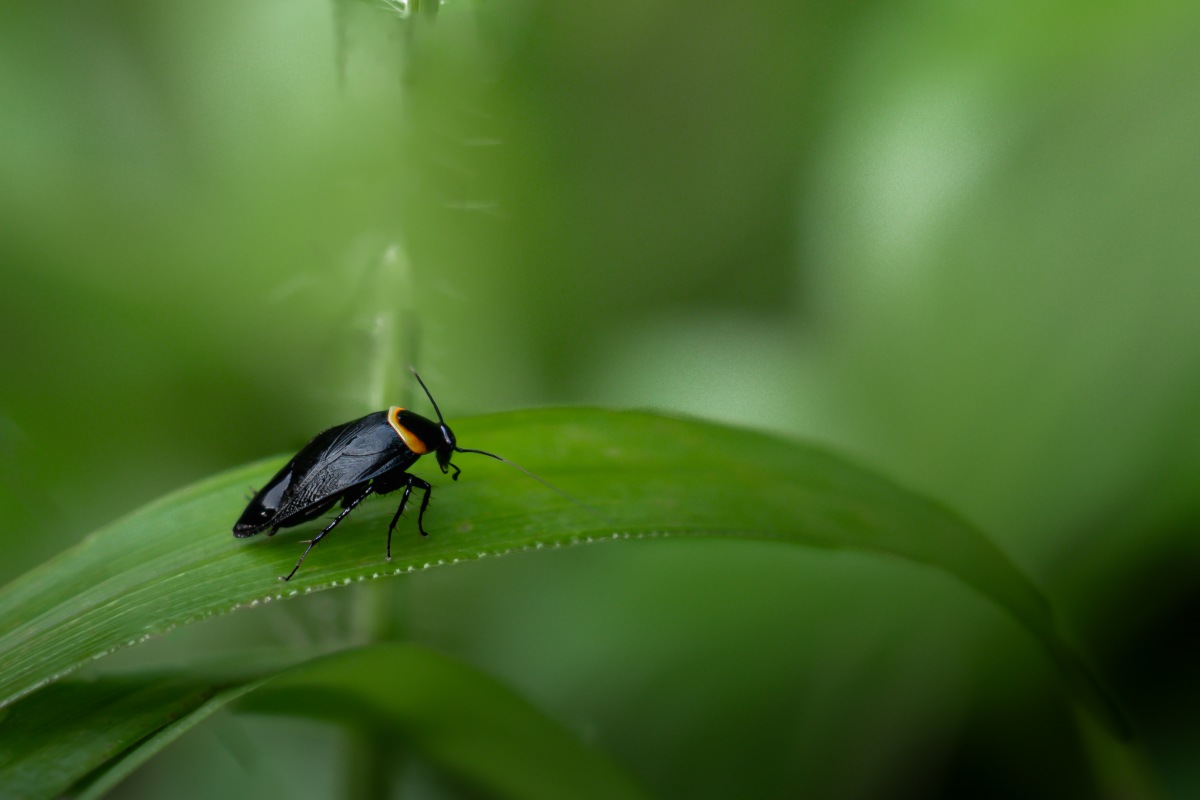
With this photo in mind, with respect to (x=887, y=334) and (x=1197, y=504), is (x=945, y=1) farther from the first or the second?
(x=1197, y=504)

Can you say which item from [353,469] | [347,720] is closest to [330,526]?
[353,469]

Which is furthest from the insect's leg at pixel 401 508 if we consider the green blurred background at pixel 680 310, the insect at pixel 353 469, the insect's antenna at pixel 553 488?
the green blurred background at pixel 680 310

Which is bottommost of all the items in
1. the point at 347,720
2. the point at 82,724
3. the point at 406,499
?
the point at 347,720

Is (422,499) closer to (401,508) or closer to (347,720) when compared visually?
(401,508)

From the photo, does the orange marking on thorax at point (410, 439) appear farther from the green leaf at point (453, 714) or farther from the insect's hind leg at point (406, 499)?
the green leaf at point (453, 714)

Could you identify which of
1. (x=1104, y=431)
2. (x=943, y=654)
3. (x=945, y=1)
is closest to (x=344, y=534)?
(x=943, y=654)

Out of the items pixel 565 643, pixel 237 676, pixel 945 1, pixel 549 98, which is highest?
pixel 945 1
